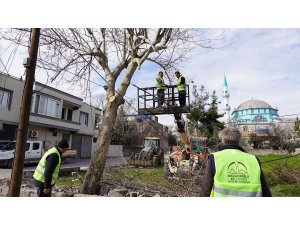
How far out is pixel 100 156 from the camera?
24.1 feet

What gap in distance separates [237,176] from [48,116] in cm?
2186

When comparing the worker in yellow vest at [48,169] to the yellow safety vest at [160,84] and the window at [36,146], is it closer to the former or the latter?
the yellow safety vest at [160,84]

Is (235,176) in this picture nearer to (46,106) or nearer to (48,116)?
(48,116)

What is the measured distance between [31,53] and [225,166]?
453cm

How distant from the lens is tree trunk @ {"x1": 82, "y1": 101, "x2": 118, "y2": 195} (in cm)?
720

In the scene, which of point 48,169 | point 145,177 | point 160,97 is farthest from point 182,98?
point 48,169

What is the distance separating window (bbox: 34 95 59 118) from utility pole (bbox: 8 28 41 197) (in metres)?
17.2

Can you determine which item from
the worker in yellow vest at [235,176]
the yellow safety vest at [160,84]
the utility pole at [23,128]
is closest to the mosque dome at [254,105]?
the yellow safety vest at [160,84]

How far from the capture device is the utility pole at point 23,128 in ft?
15.0

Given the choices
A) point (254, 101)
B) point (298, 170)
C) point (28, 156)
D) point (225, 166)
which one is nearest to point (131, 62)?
point (225, 166)

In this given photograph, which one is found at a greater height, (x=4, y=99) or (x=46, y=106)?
(x=46, y=106)

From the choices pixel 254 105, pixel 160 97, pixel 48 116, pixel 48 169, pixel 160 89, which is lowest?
pixel 48 169

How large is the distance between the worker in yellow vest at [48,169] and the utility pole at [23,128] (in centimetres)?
37

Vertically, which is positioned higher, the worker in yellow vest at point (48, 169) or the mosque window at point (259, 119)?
the mosque window at point (259, 119)
